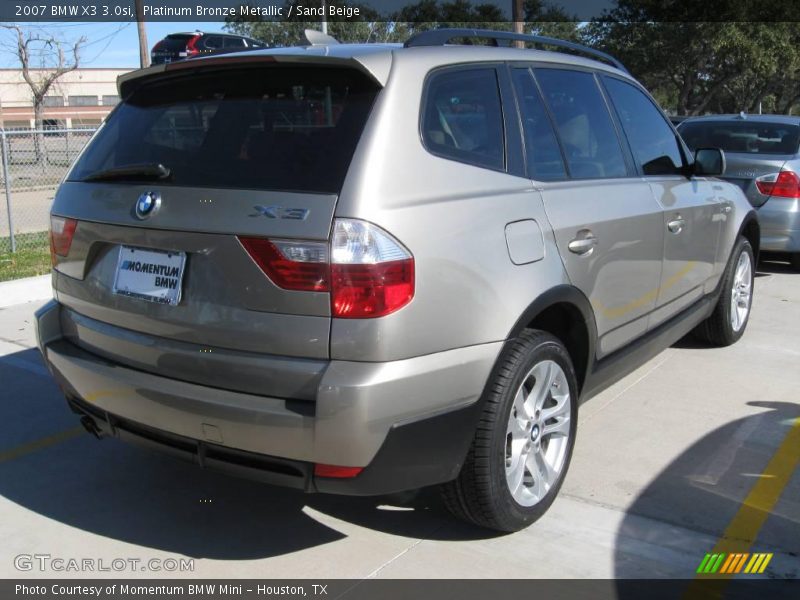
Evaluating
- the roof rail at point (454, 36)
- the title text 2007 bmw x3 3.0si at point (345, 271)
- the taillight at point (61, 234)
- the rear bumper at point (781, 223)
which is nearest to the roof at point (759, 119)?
the rear bumper at point (781, 223)

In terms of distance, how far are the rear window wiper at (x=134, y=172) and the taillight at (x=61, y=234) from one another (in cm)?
21

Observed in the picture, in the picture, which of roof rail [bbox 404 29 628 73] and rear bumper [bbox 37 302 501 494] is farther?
roof rail [bbox 404 29 628 73]

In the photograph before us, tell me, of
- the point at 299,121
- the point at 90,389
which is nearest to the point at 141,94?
the point at 299,121

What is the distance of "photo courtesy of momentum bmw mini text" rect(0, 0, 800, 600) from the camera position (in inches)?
103

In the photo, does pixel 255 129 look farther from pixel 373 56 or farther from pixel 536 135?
pixel 536 135

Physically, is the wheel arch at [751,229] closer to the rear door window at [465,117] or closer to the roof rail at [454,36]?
the roof rail at [454,36]

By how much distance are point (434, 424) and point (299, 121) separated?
1.15 m

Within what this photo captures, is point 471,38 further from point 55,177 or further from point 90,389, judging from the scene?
point 55,177

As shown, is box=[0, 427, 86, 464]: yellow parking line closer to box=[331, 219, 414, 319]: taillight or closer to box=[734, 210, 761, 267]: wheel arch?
box=[331, 219, 414, 319]: taillight

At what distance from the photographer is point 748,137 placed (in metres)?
8.33

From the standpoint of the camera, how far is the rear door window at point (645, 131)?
432cm

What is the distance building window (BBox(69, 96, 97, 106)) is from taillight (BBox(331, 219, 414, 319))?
197ft

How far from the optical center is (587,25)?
36.1m

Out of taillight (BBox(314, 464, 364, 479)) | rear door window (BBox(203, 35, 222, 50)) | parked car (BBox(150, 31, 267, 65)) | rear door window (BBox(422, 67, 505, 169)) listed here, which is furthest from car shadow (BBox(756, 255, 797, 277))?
rear door window (BBox(203, 35, 222, 50))
